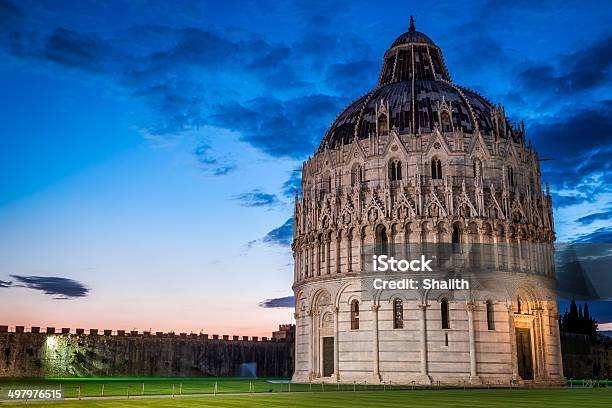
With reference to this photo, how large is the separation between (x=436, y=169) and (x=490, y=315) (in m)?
13.7

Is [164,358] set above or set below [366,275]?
below

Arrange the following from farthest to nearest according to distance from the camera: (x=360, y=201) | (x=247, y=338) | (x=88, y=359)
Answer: (x=247, y=338), (x=88, y=359), (x=360, y=201)

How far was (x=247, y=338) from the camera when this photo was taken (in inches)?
3226

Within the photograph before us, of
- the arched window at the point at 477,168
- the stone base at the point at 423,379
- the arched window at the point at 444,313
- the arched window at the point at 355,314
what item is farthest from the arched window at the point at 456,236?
the stone base at the point at 423,379

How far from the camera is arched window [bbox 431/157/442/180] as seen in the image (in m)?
58.7

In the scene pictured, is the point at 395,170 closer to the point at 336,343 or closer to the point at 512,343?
the point at 336,343

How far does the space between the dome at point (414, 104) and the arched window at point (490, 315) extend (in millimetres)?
16200

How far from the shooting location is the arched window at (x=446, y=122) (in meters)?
60.4

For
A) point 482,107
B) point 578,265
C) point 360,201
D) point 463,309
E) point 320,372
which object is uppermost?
point 482,107

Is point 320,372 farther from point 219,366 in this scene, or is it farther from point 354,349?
point 219,366

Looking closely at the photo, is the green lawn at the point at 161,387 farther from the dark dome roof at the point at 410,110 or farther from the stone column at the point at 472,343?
the dark dome roof at the point at 410,110

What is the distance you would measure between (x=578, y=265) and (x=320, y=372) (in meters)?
26.8

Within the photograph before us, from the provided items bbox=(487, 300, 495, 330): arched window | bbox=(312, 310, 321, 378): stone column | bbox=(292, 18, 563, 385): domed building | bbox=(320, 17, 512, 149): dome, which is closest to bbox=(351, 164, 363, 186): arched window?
A: bbox=(292, 18, 563, 385): domed building

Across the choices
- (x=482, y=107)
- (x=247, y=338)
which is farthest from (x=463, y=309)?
(x=247, y=338)
